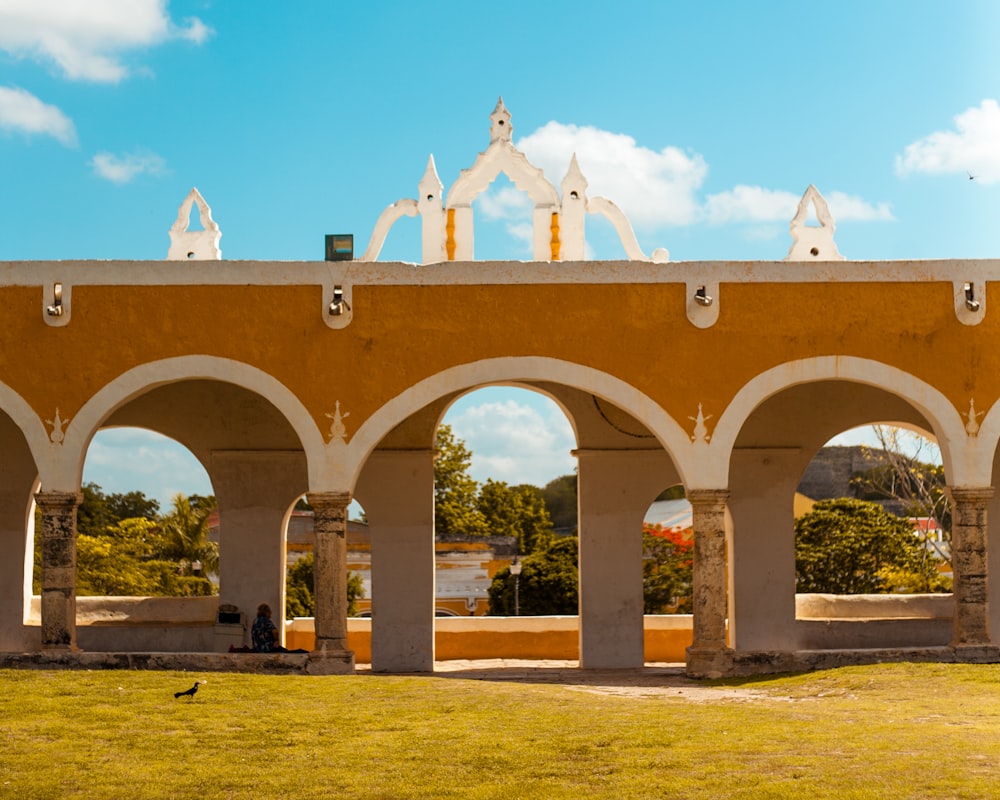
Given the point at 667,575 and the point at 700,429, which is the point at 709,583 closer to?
the point at 700,429

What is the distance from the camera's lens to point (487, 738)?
340 inches

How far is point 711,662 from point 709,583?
0.64 m

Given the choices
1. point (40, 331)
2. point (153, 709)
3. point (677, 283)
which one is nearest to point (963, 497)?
point (677, 283)

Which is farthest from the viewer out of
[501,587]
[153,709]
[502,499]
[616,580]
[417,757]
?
[502,499]

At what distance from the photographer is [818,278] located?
40.2ft

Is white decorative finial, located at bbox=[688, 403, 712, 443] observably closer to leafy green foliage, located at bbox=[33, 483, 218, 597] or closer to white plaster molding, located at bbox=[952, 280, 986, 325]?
white plaster molding, located at bbox=[952, 280, 986, 325]

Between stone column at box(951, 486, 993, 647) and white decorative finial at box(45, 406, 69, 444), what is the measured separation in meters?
7.45

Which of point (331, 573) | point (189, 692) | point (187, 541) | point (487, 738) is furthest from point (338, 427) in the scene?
point (187, 541)

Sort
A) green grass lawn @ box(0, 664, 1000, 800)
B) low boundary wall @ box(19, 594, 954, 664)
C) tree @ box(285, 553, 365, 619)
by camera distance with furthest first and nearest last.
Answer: tree @ box(285, 553, 365, 619) < low boundary wall @ box(19, 594, 954, 664) < green grass lawn @ box(0, 664, 1000, 800)

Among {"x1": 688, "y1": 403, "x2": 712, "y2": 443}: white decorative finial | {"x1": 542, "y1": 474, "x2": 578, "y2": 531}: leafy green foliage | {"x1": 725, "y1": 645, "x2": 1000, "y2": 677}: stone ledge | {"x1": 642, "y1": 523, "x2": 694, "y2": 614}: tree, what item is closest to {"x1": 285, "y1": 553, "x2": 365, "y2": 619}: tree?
{"x1": 642, "y1": 523, "x2": 694, "y2": 614}: tree

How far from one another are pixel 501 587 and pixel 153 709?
14931mm

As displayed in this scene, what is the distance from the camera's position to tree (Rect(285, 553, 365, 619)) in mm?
26062

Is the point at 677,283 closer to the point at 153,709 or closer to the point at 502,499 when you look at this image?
the point at 153,709

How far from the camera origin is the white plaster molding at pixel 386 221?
1347cm
